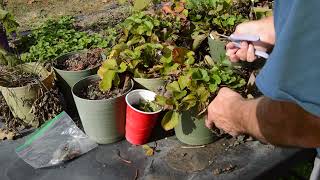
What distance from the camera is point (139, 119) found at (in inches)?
73.8

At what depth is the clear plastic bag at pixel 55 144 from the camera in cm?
191

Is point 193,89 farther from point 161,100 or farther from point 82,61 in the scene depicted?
point 82,61

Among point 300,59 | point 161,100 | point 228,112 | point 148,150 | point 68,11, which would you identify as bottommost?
point 68,11

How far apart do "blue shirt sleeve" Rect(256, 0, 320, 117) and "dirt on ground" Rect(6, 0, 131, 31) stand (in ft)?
9.73

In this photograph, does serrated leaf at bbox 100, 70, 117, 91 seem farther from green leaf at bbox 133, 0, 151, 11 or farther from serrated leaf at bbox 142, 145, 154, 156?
green leaf at bbox 133, 0, 151, 11

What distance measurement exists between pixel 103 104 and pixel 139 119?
0.17 meters

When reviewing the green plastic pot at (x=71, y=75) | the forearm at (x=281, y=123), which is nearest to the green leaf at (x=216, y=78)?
the forearm at (x=281, y=123)

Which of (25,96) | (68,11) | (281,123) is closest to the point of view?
(281,123)

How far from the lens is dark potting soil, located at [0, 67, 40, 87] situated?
6.92 feet

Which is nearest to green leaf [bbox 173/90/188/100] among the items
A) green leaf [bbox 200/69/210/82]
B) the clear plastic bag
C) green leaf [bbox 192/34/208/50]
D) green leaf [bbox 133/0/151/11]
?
green leaf [bbox 200/69/210/82]

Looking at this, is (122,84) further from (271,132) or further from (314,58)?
(314,58)

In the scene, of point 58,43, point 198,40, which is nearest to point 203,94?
point 198,40

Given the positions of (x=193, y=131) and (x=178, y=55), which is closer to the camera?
(x=193, y=131)

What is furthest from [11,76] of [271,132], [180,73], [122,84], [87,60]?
[271,132]
